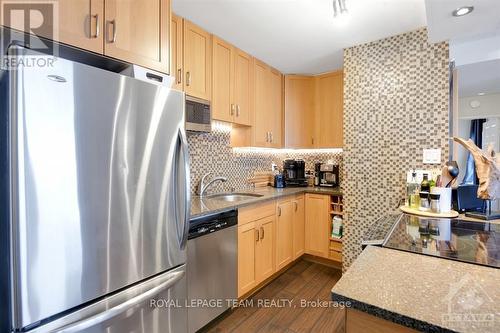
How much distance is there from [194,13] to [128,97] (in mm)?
1213

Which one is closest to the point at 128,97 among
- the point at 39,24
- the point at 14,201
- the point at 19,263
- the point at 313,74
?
the point at 39,24

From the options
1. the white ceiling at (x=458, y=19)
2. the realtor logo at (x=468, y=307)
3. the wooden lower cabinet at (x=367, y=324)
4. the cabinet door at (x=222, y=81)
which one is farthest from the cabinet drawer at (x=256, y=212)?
the white ceiling at (x=458, y=19)

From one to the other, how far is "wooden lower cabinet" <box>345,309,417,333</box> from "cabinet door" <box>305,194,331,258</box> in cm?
225

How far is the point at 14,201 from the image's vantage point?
83 cm

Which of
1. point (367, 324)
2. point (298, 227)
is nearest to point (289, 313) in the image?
point (298, 227)

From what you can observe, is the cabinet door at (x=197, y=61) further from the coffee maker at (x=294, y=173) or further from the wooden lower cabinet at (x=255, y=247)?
the coffee maker at (x=294, y=173)

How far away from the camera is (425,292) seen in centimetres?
A: 67

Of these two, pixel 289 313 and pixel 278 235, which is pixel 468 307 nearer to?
pixel 289 313

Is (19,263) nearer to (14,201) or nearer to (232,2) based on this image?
(14,201)

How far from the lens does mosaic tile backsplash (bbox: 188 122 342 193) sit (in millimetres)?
2419

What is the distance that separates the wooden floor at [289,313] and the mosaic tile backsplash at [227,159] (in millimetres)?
1140

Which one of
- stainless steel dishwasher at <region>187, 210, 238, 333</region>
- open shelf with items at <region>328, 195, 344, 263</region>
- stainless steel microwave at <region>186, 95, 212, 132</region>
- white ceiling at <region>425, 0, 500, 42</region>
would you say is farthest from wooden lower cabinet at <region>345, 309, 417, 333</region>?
open shelf with items at <region>328, 195, 344, 263</region>

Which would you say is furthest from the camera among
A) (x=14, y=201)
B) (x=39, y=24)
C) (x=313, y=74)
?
(x=313, y=74)

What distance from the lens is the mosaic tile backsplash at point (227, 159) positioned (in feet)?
7.94
